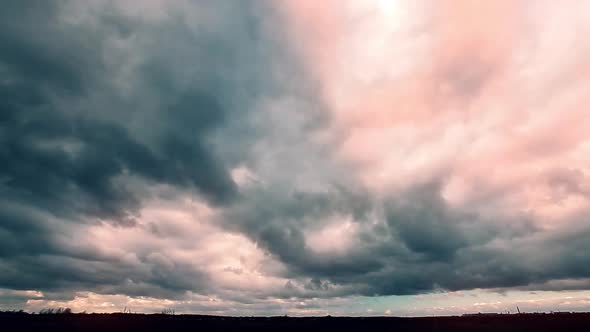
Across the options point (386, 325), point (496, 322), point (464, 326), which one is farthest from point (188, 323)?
point (496, 322)

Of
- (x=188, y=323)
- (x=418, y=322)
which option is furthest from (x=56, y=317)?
(x=418, y=322)

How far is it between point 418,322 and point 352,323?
75.0ft

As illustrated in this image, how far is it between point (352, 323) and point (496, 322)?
4837 cm

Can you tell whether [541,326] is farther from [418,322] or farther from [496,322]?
[418,322]

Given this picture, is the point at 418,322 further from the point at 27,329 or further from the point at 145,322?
the point at 27,329

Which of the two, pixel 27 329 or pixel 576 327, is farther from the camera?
pixel 576 327

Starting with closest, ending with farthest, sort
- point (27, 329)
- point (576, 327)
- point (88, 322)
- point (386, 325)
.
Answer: point (27, 329) → point (88, 322) → point (576, 327) → point (386, 325)

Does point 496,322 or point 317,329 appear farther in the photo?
point 496,322

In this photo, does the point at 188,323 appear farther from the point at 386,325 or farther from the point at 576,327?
the point at 576,327

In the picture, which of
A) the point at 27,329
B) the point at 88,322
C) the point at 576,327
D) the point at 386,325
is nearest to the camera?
the point at 27,329

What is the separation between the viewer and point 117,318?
12719cm

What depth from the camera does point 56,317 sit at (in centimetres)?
12331

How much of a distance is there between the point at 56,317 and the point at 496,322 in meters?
144

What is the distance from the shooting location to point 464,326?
127 m
